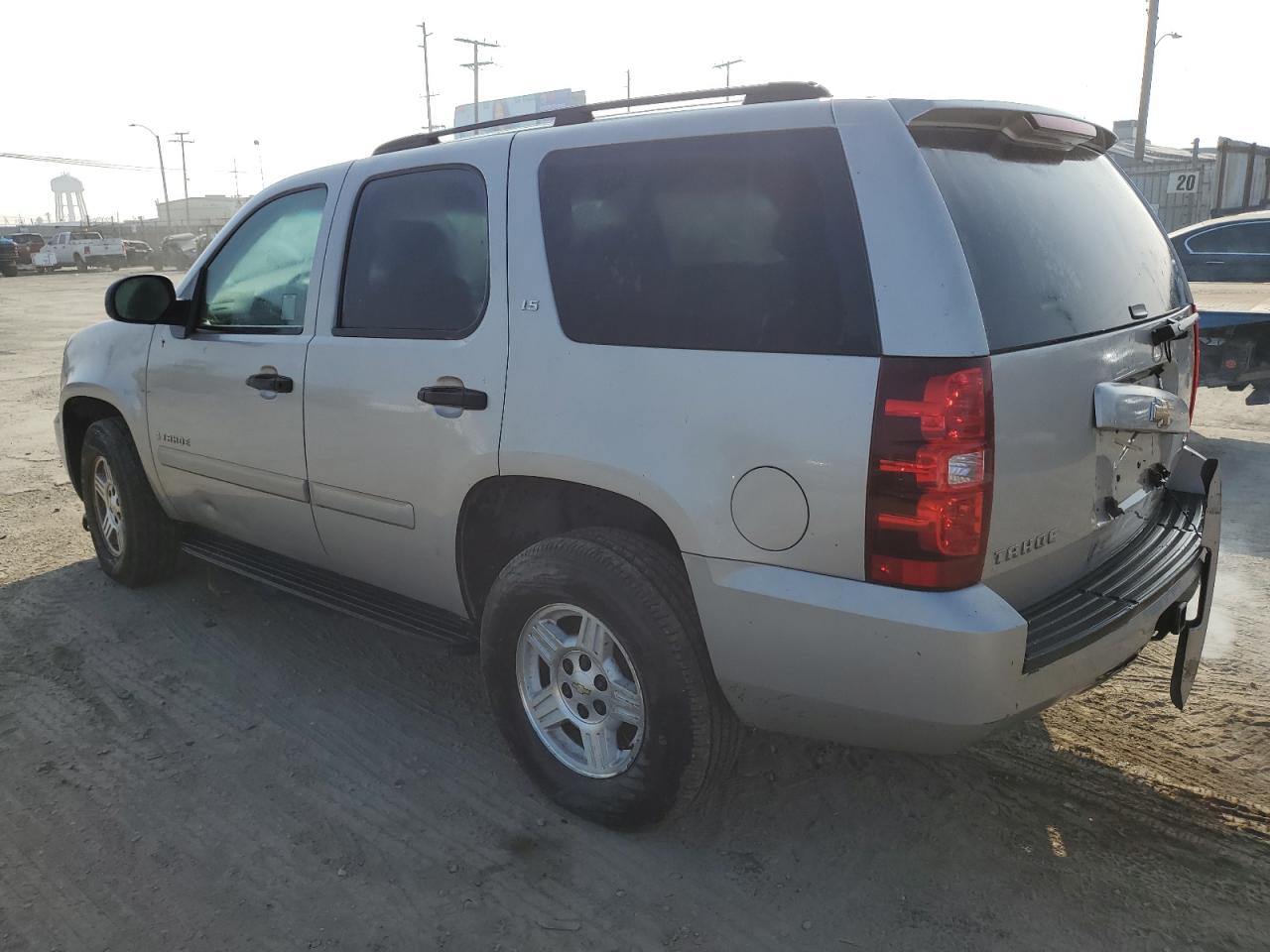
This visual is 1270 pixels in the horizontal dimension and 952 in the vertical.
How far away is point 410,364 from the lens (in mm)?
3107

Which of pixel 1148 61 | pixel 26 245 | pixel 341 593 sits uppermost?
pixel 1148 61

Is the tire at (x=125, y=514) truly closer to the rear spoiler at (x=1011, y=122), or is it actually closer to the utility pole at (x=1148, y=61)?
the rear spoiler at (x=1011, y=122)

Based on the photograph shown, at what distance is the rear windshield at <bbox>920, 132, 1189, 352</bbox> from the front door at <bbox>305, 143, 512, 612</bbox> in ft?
4.37

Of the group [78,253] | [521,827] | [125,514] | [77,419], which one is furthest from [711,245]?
[78,253]

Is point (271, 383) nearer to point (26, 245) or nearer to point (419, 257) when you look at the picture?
point (419, 257)

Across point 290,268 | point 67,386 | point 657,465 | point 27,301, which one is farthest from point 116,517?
point 27,301

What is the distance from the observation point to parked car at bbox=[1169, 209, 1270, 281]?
33.4 ft

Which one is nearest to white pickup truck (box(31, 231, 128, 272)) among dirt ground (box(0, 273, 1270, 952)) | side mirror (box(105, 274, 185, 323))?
side mirror (box(105, 274, 185, 323))

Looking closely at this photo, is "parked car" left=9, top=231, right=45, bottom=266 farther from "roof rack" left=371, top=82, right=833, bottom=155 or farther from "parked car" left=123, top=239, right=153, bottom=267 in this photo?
"roof rack" left=371, top=82, right=833, bottom=155

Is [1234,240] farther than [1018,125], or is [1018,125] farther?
[1234,240]

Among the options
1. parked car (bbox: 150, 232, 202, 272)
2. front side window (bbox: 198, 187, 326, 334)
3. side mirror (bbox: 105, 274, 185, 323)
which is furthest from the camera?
parked car (bbox: 150, 232, 202, 272)

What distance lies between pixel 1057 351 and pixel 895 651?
2.73ft

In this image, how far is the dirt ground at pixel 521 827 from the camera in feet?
8.19

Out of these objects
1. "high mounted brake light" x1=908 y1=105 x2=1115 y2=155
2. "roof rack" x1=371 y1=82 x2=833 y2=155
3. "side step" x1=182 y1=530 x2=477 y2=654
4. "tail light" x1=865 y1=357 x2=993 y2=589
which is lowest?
"side step" x1=182 y1=530 x2=477 y2=654
